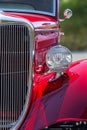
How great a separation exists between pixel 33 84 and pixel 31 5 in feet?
4.33

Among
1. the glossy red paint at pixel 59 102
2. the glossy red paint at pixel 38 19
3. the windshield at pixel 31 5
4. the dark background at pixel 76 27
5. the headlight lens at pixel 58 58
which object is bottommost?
the dark background at pixel 76 27

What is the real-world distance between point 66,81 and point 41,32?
0.64m

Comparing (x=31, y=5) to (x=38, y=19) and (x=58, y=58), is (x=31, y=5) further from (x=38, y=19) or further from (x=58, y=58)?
(x=58, y=58)

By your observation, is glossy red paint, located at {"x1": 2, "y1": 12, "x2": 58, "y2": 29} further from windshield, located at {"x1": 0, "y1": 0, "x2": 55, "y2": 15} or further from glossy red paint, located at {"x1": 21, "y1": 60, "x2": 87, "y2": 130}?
glossy red paint, located at {"x1": 21, "y1": 60, "x2": 87, "y2": 130}

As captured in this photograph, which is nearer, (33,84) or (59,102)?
(59,102)

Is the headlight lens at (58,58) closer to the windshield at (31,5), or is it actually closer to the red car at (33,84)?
the red car at (33,84)

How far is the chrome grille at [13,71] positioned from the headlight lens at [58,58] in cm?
23

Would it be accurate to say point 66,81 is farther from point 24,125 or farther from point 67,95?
point 24,125

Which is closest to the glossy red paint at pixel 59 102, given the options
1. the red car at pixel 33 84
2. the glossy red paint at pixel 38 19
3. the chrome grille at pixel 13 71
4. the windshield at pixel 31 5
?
the red car at pixel 33 84

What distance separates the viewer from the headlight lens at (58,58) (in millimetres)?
5191

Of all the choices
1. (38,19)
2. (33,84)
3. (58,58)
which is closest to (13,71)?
(33,84)

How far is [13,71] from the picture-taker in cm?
530

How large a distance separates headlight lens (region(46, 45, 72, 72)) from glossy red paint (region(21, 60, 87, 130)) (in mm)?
192

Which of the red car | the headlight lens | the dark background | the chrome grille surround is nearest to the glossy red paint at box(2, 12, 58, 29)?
the red car
